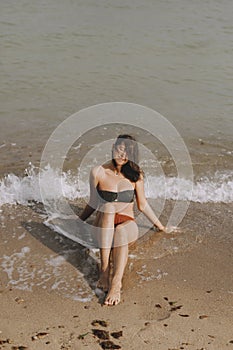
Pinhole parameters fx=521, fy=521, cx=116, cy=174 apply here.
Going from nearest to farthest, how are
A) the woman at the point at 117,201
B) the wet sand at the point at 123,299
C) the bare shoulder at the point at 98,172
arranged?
1. the wet sand at the point at 123,299
2. the woman at the point at 117,201
3. the bare shoulder at the point at 98,172

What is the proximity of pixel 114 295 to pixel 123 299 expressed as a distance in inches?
3.5

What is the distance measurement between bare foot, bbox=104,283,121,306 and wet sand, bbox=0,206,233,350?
0.05 metres

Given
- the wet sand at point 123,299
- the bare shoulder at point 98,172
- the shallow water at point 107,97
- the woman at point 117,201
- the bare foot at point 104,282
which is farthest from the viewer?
the shallow water at point 107,97

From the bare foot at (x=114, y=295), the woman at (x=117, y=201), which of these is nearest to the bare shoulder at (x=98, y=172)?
the woman at (x=117, y=201)

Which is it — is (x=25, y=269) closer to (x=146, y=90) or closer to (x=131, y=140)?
(x=131, y=140)

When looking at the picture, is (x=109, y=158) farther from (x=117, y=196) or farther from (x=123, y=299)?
(x=123, y=299)

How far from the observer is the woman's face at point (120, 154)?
4590 mm

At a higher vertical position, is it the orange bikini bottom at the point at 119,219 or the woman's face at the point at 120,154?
the woman's face at the point at 120,154

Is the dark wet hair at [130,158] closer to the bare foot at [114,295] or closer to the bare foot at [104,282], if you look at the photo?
the bare foot at [104,282]

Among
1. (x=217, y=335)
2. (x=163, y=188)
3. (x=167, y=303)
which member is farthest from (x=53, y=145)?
(x=217, y=335)

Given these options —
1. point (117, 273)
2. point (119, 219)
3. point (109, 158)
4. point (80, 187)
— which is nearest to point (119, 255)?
point (117, 273)

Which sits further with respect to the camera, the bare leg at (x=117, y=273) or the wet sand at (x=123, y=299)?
the bare leg at (x=117, y=273)

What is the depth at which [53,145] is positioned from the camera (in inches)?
303

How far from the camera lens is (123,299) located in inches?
163
